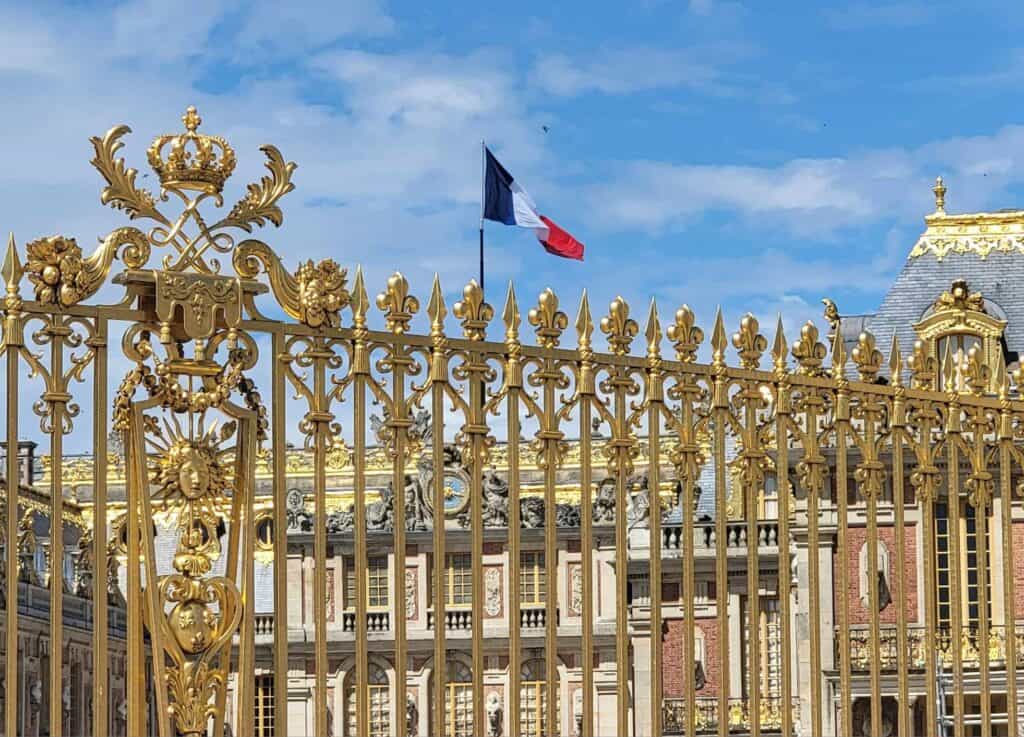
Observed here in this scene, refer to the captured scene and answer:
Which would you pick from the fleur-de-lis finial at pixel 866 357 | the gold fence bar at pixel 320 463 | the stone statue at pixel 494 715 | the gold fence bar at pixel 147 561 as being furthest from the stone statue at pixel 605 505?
the gold fence bar at pixel 147 561

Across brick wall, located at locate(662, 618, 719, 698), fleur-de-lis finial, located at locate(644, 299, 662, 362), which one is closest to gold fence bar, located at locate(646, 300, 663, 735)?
fleur-de-lis finial, located at locate(644, 299, 662, 362)

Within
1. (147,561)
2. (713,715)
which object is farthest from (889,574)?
(147,561)

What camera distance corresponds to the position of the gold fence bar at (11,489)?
8797 millimetres

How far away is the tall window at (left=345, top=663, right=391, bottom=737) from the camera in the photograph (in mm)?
35844

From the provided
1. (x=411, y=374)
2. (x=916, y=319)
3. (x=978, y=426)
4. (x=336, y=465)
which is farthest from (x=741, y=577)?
(x=411, y=374)

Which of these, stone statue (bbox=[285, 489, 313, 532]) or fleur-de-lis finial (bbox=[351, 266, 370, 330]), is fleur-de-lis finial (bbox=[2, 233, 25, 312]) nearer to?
fleur-de-lis finial (bbox=[351, 266, 370, 330])

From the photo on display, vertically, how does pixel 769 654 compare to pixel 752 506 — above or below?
below

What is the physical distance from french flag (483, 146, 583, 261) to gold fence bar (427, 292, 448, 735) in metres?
5.57

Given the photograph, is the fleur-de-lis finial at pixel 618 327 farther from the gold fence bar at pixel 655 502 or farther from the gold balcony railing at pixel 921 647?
the gold balcony railing at pixel 921 647

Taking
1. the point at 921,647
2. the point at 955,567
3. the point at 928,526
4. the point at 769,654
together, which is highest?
the point at 928,526

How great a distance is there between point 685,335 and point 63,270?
2.89 metres

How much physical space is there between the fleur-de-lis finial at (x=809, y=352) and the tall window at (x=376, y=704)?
24.7 m

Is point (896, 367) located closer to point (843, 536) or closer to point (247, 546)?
point (843, 536)

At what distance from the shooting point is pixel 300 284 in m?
9.62
